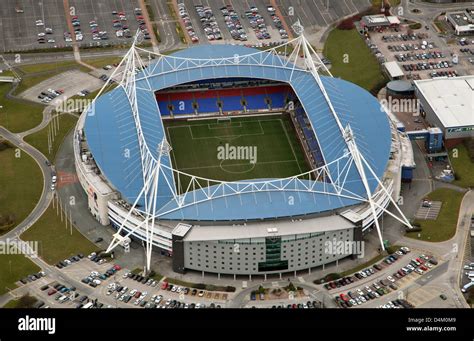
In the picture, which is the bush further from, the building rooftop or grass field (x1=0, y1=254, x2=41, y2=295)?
the building rooftop

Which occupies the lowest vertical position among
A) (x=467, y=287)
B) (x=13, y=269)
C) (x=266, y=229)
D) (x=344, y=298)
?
(x=467, y=287)

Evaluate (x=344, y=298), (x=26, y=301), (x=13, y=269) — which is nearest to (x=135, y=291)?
(x=26, y=301)

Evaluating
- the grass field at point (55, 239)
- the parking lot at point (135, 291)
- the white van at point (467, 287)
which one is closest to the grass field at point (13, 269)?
the grass field at point (55, 239)

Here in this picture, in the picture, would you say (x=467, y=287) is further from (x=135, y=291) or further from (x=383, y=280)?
(x=135, y=291)

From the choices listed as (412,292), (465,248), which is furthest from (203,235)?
(465,248)

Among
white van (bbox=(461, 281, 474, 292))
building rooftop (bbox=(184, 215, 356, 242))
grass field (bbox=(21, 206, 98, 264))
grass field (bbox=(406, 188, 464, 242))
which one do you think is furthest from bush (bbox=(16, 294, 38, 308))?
white van (bbox=(461, 281, 474, 292))

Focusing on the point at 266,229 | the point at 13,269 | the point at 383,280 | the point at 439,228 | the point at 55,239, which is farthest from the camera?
the point at 439,228
